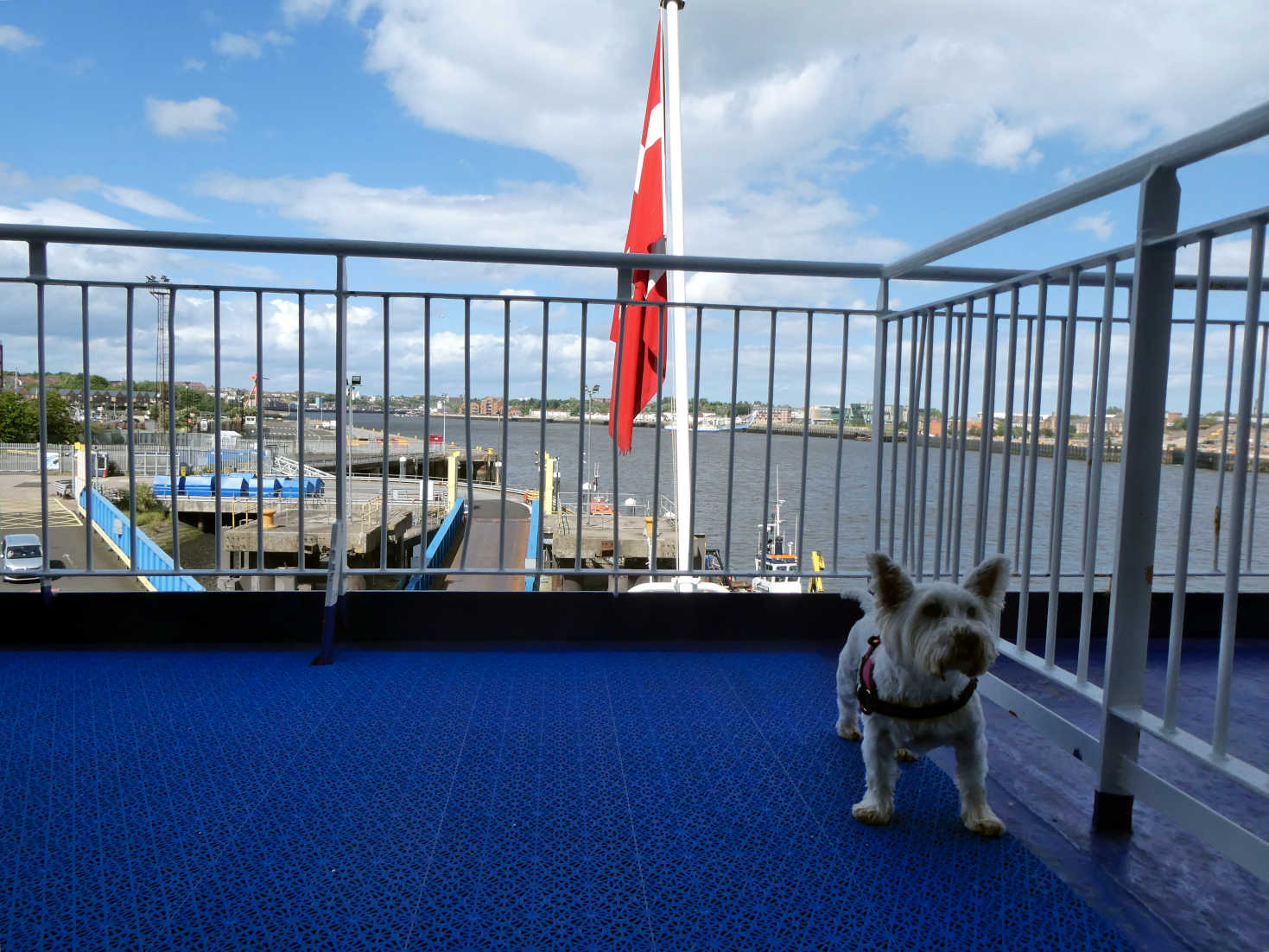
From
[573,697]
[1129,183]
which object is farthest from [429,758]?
[1129,183]

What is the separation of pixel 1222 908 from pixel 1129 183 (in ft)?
4.06

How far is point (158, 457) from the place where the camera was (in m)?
3.04

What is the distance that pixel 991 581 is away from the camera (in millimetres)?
1420

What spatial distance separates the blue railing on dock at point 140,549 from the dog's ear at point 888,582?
7.20ft

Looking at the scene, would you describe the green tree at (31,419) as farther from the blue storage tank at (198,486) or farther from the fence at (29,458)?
the blue storage tank at (198,486)

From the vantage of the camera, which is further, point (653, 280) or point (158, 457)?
point (653, 280)

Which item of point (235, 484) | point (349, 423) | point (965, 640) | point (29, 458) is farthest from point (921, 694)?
point (29, 458)

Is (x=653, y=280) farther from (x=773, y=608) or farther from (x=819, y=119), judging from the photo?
(x=819, y=119)

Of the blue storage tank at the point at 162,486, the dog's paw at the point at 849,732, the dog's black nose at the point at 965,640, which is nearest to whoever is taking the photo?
the dog's black nose at the point at 965,640

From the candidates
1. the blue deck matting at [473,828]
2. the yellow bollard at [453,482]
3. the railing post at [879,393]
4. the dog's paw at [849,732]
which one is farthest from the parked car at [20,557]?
the railing post at [879,393]

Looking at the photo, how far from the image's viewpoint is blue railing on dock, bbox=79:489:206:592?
104 inches

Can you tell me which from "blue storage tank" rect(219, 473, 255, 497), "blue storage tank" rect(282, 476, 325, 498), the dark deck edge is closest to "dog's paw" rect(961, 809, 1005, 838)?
the dark deck edge

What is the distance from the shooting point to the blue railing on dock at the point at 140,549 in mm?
2633

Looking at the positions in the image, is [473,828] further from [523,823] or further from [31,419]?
[31,419]
